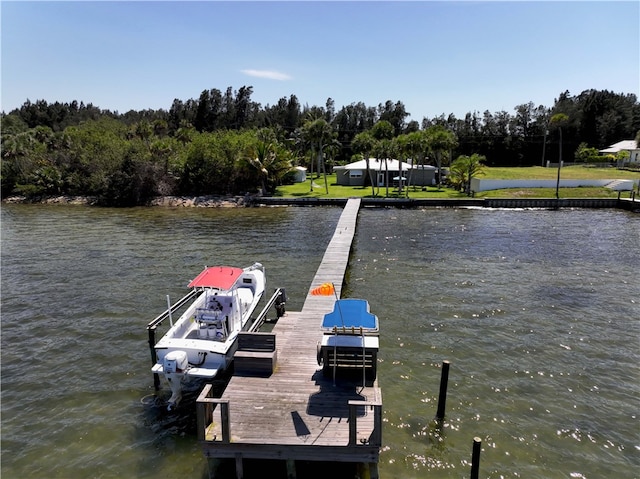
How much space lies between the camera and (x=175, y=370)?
11.1 metres

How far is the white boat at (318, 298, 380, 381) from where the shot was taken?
10.5 metres

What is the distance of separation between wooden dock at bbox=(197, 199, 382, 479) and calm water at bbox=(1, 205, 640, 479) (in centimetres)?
145

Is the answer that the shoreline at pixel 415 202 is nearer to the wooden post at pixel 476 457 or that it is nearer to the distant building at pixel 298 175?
the distant building at pixel 298 175

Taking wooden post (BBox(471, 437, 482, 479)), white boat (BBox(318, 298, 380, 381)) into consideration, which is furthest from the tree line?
wooden post (BBox(471, 437, 482, 479))

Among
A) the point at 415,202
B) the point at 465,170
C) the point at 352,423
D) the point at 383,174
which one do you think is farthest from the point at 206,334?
the point at 383,174

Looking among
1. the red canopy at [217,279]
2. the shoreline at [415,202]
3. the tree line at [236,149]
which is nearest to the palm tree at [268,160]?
the tree line at [236,149]

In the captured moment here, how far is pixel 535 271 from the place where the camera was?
23828 mm

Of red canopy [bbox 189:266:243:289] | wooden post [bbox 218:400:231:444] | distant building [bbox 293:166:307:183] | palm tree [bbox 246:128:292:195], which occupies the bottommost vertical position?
wooden post [bbox 218:400:231:444]

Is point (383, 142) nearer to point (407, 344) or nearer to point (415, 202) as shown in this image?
point (415, 202)

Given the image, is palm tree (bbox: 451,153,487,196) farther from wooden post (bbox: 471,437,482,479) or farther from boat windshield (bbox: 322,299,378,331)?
wooden post (bbox: 471,437,482,479)

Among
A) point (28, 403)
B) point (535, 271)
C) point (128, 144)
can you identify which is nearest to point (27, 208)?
point (128, 144)

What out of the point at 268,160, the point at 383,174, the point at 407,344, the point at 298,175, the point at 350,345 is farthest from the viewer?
the point at 298,175

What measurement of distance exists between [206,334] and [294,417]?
191 inches

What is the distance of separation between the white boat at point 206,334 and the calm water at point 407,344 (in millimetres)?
1363
